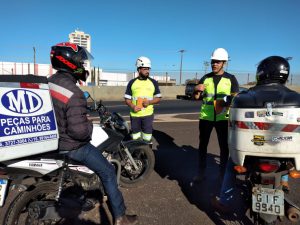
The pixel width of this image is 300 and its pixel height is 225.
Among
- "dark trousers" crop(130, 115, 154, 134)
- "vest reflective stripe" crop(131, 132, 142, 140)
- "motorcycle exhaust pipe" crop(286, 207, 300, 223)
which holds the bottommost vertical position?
"motorcycle exhaust pipe" crop(286, 207, 300, 223)

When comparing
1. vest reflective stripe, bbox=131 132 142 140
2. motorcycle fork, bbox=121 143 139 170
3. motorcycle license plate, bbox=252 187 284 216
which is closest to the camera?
motorcycle license plate, bbox=252 187 284 216

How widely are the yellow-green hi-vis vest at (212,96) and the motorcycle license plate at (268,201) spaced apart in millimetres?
1910

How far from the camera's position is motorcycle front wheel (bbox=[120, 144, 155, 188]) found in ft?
15.7

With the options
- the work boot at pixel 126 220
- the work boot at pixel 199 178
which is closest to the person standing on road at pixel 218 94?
the work boot at pixel 199 178

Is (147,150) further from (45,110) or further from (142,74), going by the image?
(45,110)

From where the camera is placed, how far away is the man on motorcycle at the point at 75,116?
10.1 feet

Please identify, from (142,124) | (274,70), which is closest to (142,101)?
(142,124)

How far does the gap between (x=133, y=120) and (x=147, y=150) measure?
0.89 meters

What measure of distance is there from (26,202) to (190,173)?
335 cm

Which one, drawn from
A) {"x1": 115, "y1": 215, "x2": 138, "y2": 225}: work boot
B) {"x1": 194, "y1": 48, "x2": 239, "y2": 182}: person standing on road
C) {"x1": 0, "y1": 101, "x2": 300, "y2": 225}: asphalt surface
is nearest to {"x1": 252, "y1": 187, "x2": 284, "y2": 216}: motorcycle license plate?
{"x1": 0, "y1": 101, "x2": 300, "y2": 225}: asphalt surface

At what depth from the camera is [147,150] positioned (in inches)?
199

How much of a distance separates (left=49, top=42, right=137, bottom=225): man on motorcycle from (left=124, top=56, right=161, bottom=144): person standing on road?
2.24 m

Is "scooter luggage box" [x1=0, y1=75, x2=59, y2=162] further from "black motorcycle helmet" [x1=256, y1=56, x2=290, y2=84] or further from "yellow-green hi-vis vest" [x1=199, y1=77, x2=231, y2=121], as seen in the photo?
"yellow-green hi-vis vest" [x1=199, y1=77, x2=231, y2=121]

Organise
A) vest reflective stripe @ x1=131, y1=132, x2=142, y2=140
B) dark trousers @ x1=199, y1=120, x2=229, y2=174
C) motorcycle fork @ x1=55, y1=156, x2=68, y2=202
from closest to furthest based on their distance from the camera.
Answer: motorcycle fork @ x1=55, y1=156, x2=68, y2=202, dark trousers @ x1=199, y1=120, x2=229, y2=174, vest reflective stripe @ x1=131, y1=132, x2=142, y2=140
